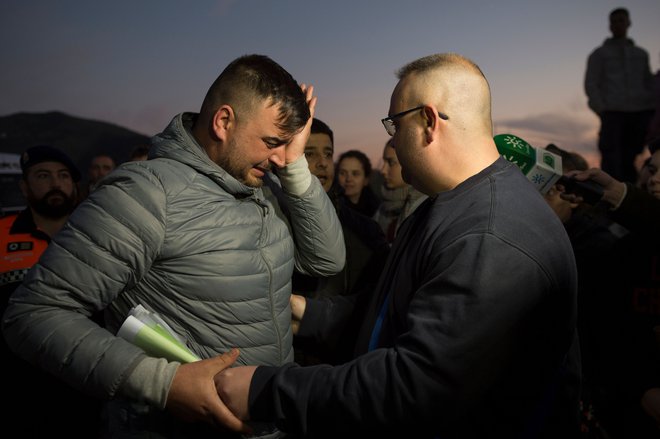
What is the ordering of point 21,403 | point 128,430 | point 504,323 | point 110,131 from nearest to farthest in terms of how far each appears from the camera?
point 504,323 < point 128,430 < point 21,403 < point 110,131

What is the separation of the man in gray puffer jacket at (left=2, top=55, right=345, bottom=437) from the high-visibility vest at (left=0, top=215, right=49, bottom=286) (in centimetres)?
201

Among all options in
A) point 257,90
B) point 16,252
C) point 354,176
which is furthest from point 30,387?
point 354,176

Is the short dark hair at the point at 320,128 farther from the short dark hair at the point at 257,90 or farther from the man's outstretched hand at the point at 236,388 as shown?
the man's outstretched hand at the point at 236,388

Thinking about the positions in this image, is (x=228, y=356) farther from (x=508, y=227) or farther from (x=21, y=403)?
(x=21, y=403)

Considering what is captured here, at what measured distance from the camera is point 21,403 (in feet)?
11.1

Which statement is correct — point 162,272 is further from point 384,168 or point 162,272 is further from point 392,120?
point 384,168

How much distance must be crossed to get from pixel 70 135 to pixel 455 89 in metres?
32.5

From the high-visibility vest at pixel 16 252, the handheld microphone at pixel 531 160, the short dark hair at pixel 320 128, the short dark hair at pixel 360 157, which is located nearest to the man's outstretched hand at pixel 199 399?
the handheld microphone at pixel 531 160

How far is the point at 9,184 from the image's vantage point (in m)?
8.30

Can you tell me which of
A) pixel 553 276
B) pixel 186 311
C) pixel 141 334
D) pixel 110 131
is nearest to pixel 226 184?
pixel 186 311

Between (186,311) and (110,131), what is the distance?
33006 mm

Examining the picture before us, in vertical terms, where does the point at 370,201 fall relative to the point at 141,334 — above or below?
below

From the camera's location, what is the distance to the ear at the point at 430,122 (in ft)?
5.56

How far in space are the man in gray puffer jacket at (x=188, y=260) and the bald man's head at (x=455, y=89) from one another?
0.63m
